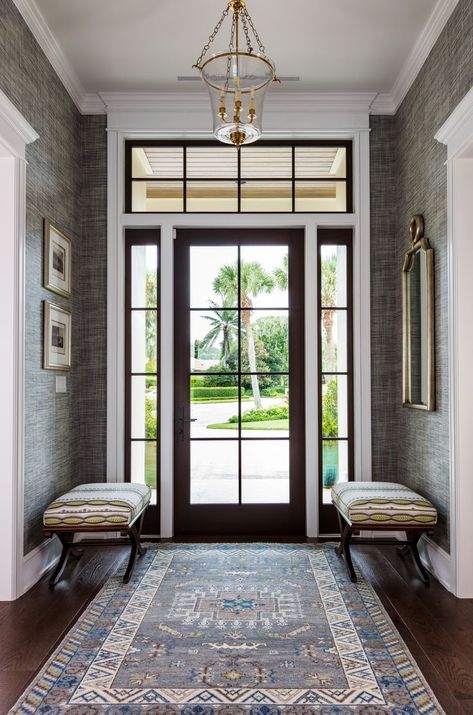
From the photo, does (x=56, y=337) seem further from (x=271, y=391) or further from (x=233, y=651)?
(x=233, y=651)

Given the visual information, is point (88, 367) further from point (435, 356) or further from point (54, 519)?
point (435, 356)

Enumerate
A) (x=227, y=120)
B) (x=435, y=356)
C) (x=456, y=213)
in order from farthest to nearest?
(x=435, y=356) → (x=456, y=213) → (x=227, y=120)

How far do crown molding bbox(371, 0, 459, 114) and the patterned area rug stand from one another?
311cm

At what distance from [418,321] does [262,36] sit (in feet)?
6.44

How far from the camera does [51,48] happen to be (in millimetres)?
3574

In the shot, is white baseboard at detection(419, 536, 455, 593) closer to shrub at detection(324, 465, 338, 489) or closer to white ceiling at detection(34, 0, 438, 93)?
shrub at detection(324, 465, 338, 489)

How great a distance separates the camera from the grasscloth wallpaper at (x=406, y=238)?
3.27m

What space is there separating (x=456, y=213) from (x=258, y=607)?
7.45 feet

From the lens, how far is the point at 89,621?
281cm

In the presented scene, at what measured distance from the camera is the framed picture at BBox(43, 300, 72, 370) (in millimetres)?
3545

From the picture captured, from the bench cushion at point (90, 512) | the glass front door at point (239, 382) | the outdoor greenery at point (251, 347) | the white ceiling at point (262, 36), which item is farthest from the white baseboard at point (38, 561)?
the white ceiling at point (262, 36)

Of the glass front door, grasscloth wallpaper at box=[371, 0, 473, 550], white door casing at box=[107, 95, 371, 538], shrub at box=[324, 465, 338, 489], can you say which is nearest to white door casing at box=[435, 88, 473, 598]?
grasscloth wallpaper at box=[371, 0, 473, 550]

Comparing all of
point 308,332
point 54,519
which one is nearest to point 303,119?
point 308,332

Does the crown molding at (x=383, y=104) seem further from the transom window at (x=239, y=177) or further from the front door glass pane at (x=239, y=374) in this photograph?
the front door glass pane at (x=239, y=374)
